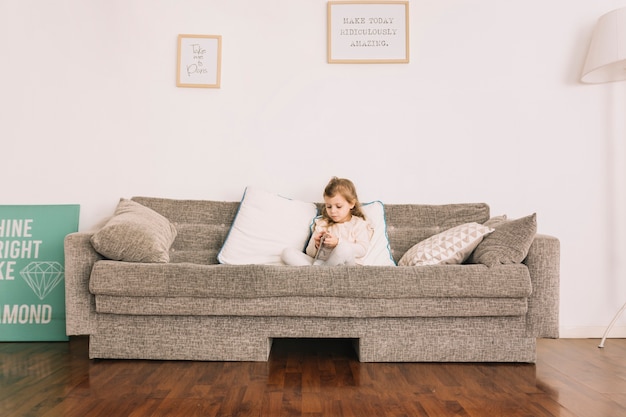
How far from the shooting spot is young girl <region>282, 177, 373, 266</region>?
244 centimetres

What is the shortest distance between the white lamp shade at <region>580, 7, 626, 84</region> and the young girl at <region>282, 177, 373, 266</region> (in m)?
1.45

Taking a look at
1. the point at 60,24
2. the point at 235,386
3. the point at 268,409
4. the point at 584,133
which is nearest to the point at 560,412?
the point at 268,409

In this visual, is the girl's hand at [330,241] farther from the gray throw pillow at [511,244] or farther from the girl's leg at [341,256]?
the gray throw pillow at [511,244]

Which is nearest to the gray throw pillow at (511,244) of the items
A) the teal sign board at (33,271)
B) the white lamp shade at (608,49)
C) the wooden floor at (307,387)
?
the wooden floor at (307,387)

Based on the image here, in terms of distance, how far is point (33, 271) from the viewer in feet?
9.29

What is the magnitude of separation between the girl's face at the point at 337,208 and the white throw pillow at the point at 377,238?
137 millimetres

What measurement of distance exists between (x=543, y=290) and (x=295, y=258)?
43.8 inches

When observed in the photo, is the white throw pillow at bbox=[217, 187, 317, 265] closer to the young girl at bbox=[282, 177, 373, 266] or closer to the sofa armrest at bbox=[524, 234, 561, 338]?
the young girl at bbox=[282, 177, 373, 266]

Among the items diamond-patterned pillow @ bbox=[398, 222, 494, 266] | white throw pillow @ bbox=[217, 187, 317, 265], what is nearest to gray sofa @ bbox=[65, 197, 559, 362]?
diamond-patterned pillow @ bbox=[398, 222, 494, 266]

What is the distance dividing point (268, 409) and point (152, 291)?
0.80 meters

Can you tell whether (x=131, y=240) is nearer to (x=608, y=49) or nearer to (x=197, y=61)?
(x=197, y=61)

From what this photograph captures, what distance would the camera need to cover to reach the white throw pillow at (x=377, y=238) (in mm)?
2596

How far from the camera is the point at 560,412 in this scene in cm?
160

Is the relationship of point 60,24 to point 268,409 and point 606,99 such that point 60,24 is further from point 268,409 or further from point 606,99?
point 606,99
